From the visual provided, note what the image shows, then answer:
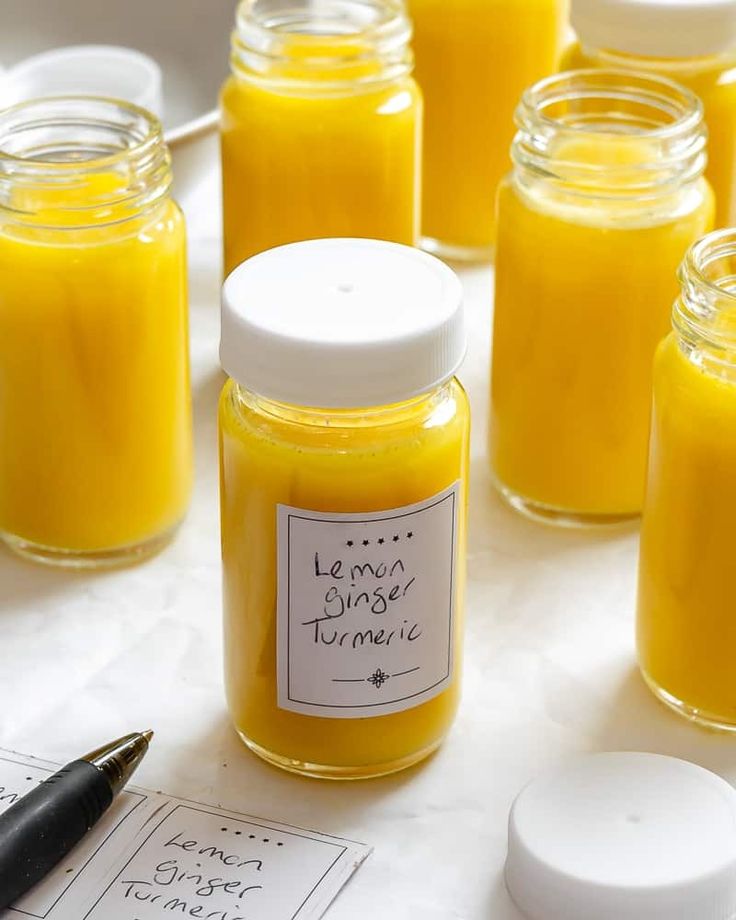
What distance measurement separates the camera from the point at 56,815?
0.77m

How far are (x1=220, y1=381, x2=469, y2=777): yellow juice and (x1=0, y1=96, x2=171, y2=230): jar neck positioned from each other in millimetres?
198

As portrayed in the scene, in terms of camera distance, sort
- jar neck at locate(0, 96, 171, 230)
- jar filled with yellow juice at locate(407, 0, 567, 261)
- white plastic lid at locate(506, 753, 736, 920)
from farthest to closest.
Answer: jar filled with yellow juice at locate(407, 0, 567, 261)
jar neck at locate(0, 96, 171, 230)
white plastic lid at locate(506, 753, 736, 920)

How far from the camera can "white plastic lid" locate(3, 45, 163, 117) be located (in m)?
1.44

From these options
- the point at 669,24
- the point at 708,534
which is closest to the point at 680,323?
the point at 708,534

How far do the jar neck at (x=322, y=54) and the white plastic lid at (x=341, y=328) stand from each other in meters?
0.37

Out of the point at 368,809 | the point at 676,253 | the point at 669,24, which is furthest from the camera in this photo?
the point at 669,24

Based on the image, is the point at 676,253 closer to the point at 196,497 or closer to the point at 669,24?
the point at 669,24

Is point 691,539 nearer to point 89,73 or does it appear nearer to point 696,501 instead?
point 696,501

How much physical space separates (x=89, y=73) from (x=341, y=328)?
81 centimetres

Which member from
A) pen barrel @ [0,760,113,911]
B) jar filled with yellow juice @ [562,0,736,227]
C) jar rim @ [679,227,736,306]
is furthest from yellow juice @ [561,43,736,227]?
pen barrel @ [0,760,113,911]

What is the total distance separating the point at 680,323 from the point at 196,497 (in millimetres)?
390

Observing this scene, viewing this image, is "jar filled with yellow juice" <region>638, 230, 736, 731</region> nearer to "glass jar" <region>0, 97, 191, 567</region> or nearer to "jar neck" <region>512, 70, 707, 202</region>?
"jar neck" <region>512, 70, 707, 202</region>

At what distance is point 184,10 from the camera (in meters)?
1.59

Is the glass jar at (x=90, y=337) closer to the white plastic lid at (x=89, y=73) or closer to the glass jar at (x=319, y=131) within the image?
the glass jar at (x=319, y=131)
